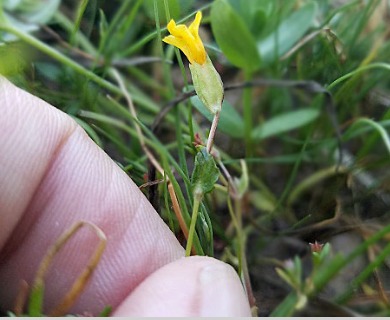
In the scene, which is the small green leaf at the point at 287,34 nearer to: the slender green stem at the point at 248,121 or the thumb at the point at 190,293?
the slender green stem at the point at 248,121

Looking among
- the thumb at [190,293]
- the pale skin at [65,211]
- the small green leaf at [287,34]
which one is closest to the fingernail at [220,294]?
the thumb at [190,293]

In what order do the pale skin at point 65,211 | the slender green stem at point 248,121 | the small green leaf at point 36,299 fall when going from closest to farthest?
the small green leaf at point 36,299 → the pale skin at point 65,211 → the slender green stem at point 248,121

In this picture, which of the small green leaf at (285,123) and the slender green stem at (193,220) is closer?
the slender green stem at (193,220)

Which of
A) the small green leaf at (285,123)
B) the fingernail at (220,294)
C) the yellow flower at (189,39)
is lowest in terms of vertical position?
the fingernail at (220,294)

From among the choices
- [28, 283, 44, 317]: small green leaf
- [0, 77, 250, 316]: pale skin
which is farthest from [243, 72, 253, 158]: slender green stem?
[28, 283, 44, 317]: small green leaf

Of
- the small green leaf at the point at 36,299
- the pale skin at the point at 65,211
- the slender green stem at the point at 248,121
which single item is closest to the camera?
the small green leaf at the point at 36,299

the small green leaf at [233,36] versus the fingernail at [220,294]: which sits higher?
the small green leaf at [233,36]

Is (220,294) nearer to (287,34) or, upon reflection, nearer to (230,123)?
(230,123)
